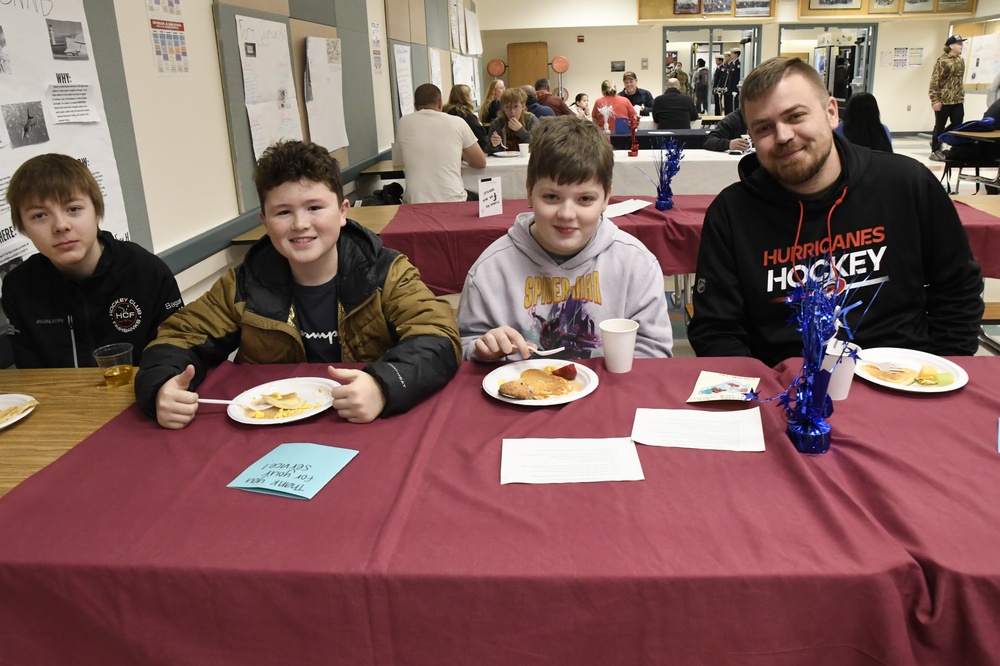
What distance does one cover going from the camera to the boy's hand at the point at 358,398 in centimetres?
125

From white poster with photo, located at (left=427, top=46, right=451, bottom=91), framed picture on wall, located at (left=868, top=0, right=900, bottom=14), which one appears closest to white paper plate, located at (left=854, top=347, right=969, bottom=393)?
white poster with photo, located at (left=427, top=46, right=451, bottom=91)

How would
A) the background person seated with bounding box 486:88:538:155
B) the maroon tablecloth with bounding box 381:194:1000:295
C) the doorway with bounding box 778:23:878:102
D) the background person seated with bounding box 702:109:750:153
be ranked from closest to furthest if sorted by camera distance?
the maroon tablecloth with bounding box 381:194:1000:295, the background person seated with bounding box 702:109:750:153, the background person seated with bounding box 486:88:538:155, the doorway with bounding box 778:23:878:102

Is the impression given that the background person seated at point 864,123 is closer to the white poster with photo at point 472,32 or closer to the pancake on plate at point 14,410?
the pancake on plate at point 14,410

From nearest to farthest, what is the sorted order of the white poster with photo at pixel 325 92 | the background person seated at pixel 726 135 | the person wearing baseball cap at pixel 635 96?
the white poster with photo at pixel 325 92 < the background person seated at pixel 726 135 < the person wearing baseball cap at pixel 635 96

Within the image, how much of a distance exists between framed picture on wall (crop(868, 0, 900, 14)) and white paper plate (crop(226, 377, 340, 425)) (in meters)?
14.9

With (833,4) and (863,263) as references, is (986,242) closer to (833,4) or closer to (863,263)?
(863,263)

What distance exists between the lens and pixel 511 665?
0.87 m

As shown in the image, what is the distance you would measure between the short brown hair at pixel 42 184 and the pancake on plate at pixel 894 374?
198cm

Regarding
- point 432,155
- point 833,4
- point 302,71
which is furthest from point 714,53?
point 302,71

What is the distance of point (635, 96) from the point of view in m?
10.8

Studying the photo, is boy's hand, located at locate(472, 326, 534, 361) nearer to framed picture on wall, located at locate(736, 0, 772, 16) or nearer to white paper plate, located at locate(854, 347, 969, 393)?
white paper plate, located at locate(854, 347, 969, 393)

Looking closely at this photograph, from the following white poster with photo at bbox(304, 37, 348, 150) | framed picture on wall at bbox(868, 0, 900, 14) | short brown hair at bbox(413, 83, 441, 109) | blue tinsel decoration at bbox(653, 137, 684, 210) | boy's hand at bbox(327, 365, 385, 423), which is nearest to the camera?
boy's hand at bbox(327, 365, 385, 423)

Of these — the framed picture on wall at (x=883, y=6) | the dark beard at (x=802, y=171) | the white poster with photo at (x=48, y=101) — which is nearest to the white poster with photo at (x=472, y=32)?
the framed picture on wall at (x=883, y=6)

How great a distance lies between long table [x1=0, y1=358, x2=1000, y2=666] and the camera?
2.69 feet
